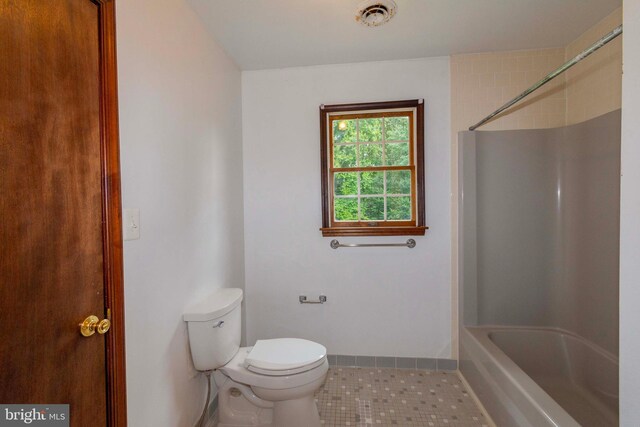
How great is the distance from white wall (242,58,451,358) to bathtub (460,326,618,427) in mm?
336

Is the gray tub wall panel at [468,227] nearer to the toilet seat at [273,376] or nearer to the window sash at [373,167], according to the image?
the window sash at [373,167]

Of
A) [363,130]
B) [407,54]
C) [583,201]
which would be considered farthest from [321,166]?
[583,201]

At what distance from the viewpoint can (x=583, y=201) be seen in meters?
1.91

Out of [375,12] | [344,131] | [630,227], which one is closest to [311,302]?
[344,131]

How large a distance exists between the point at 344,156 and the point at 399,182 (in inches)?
18.4

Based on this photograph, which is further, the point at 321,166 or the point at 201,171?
the point at 321,166

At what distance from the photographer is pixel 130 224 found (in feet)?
3.59

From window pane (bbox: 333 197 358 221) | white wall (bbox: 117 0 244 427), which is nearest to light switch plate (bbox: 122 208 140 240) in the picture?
white wall (bbox: 117 0 244 427)

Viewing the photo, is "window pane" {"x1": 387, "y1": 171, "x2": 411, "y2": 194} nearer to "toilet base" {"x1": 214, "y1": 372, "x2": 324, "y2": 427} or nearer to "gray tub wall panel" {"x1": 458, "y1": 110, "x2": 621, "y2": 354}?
"gray tub wall panel" {"x1": 458, "y1": 110, "x2": 621, "y2": 354}

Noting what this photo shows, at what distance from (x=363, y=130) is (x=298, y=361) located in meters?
1.65

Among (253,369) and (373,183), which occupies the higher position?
(373,183)

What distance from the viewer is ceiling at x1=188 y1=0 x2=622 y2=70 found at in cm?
157

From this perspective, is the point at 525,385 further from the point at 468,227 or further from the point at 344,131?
the point at 344,131

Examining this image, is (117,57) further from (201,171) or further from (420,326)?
(420,326)
